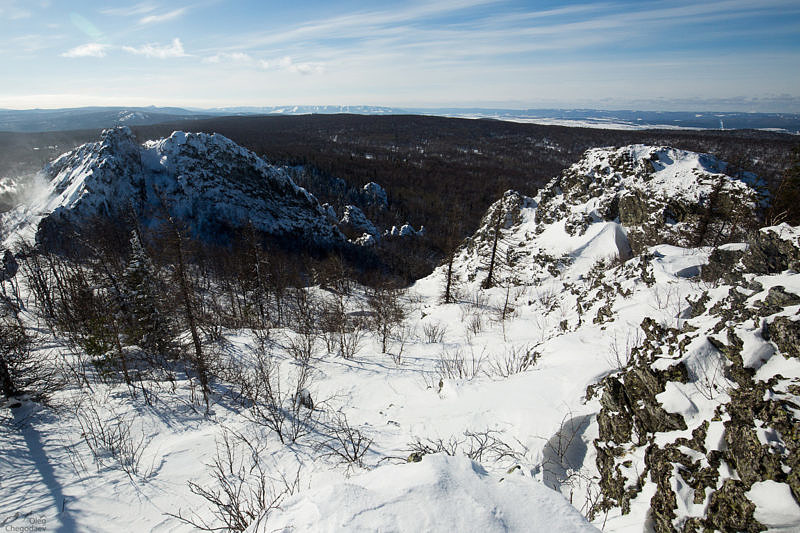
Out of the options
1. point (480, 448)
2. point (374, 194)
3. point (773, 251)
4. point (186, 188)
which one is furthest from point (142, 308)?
point (374, 194)

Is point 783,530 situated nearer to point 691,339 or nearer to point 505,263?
point 691,339

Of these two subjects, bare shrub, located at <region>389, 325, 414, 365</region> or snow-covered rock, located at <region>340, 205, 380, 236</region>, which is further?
snow-covered rock, located at <region>340, 205, 380, 236</region>

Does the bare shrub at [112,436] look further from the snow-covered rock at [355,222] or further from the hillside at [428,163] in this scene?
the snow-covered rock at [355,222]

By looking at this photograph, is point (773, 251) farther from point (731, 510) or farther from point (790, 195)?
point (790, 195)

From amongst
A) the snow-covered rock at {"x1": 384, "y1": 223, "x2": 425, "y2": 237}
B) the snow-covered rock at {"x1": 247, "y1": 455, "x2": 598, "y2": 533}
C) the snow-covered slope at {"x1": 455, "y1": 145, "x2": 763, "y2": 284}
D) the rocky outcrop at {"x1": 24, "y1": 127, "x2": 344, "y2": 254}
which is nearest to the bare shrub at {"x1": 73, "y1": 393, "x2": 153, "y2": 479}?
the snow-covered rock at {"x1": 247, "y1": 455, "x2": 598, "y2": 533}

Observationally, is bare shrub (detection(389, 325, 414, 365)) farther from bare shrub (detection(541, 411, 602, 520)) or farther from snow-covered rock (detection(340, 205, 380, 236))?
snow-covered rock (detection(340, 205, 380, 236))
